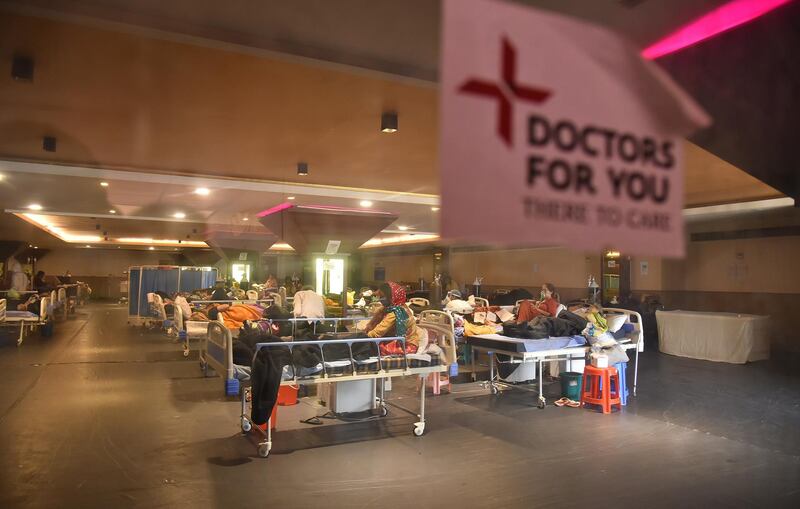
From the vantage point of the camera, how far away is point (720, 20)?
1926 millimetres

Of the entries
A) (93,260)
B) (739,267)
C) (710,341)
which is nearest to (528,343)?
(739,267)

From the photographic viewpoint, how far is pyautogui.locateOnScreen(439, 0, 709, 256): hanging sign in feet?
2.72

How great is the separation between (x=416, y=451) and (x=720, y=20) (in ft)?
10.1

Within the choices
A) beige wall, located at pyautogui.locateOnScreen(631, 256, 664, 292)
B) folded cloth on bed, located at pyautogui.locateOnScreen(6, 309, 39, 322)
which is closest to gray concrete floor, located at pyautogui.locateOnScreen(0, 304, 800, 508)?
beige wall, located at pyautogui.locateOnScreen(631, 256, 664, 292)

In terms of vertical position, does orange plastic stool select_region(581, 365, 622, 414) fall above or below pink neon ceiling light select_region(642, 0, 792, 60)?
below

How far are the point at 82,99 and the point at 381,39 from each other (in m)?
2.51

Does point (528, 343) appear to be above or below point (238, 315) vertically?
below

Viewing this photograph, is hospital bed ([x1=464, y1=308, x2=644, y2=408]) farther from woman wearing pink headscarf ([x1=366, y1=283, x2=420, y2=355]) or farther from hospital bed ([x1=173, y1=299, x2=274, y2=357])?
hospital bed ([x1=173, y1=299, x2=274, y2=357])

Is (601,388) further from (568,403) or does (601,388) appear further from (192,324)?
(192,324)

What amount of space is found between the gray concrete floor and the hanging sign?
2443 millimetres

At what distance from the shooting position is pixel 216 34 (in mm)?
2703

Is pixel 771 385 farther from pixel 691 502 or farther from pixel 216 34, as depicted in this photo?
pixel 216 34

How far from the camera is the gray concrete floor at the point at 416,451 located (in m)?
3.04

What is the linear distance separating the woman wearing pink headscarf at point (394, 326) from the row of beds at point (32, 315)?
7302 millimetres
